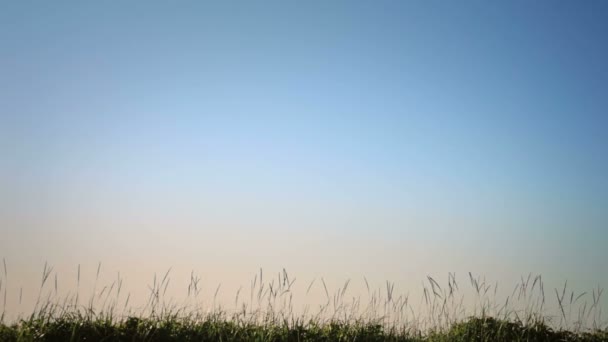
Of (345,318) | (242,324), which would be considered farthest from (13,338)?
(345,318)

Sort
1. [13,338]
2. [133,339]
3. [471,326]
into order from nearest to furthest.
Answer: [13,338]
[133,339]
[471,326]

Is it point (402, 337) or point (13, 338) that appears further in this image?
point (402, 337)

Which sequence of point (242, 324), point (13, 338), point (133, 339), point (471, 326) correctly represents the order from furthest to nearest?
point (471, 326), point (242, 324), point (133, 339), point (13, 338)

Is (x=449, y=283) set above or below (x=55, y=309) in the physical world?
above

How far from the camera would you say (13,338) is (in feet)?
20.5

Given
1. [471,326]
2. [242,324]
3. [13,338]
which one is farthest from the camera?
[471,326]

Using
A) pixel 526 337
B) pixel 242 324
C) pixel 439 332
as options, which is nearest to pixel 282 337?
pixel 242 324

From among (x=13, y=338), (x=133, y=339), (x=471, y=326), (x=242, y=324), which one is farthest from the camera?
(x=471, y=326)

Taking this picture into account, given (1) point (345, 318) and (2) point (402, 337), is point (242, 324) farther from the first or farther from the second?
(2) point (402, 337)

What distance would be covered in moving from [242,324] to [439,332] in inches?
143

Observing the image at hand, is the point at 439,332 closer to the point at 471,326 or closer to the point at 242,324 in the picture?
the point at 471,326

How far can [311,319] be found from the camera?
27.1 ft

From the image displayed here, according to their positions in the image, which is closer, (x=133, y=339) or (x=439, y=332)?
(x=133, y=339)

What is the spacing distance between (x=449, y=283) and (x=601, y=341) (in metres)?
3.04
